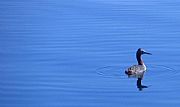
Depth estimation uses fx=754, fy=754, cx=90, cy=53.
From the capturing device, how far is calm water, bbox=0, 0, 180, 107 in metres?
22.0

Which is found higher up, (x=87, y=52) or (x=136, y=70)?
(x=87, y=52)

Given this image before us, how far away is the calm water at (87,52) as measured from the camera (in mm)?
21953

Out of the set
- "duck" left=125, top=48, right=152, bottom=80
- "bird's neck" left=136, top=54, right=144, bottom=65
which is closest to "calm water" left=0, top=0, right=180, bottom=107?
"duck" left=125, top=48, right=152, bottom=80

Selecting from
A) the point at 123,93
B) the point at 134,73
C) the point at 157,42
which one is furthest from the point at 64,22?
the point at 123,93

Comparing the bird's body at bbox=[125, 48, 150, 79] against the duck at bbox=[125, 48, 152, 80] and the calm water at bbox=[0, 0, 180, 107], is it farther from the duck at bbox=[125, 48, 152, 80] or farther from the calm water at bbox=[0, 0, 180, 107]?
the calm water at bbox=[0, 0, 180, 107]

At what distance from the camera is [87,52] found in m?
27.6

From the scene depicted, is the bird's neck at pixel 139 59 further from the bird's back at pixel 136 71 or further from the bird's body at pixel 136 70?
the bird's back at pixel 136 71

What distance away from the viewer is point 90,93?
22.2 metres

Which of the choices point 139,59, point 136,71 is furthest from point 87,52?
point 136,71

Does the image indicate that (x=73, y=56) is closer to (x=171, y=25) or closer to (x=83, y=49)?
(x=83, y=49)

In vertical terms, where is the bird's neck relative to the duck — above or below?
above

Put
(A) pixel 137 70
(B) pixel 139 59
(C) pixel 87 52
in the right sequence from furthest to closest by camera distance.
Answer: (C) pixel 87 52 < (B) pixel 139 59 < (A) pixel 137 70

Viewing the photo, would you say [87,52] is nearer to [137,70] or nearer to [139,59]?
[139,59]

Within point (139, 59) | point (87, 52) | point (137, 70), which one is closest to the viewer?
point (137, 70)
